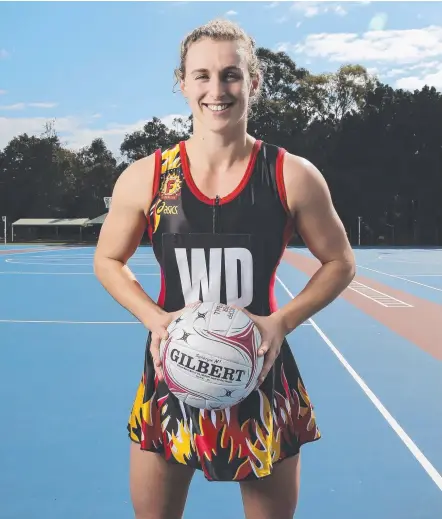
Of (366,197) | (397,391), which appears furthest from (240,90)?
(366,197)

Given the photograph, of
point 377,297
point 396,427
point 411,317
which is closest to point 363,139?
point 377,297

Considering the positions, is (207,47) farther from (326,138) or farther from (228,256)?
(326,138)

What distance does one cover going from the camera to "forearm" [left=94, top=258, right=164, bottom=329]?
1848 millimetres

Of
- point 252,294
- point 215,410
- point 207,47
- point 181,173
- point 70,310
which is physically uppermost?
point 207,47

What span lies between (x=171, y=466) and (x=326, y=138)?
49132mm

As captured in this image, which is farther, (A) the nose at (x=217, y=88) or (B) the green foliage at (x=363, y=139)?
(B) the green foliage at (x=363, y=139)

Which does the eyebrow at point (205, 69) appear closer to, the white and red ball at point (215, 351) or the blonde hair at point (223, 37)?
the blonde hair at point (223, 37)

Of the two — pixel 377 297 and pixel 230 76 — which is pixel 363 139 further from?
pixel 230 76

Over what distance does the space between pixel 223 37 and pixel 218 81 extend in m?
0.12

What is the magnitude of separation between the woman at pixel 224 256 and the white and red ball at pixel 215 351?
0.12ft

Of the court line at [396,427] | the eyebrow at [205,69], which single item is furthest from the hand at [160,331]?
the court line at [396,427]

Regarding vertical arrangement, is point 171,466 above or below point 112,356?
above

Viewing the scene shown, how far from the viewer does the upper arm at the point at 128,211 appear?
6.29 feet

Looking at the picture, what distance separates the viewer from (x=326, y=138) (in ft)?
162
